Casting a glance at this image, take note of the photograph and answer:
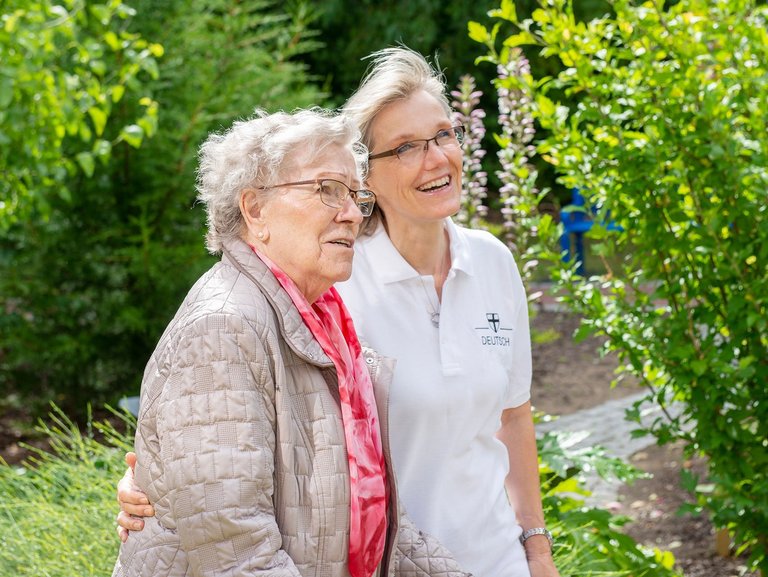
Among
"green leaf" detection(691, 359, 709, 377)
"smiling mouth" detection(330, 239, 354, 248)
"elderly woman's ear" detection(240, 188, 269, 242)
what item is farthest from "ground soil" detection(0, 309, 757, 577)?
"elderly woman's ear" detection(240, 188, 269, 242)

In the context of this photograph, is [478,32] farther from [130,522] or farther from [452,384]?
[130,522]

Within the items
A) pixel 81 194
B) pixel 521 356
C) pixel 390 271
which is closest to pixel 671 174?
pixel 521 356

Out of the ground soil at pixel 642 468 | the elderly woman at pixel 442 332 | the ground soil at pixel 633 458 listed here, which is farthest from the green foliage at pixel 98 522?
the elderly woman at pixel 442 332

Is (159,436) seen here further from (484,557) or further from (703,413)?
(703,413)

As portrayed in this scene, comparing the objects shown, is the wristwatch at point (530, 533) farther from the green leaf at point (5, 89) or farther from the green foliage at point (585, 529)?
the green leaf at point (5, 89)

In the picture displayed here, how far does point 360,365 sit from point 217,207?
18.3 inches

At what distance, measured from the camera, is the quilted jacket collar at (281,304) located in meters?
1.98

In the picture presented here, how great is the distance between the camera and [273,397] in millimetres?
1920

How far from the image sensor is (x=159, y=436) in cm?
188

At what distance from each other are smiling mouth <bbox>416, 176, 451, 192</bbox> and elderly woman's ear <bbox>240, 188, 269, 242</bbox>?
689 mm

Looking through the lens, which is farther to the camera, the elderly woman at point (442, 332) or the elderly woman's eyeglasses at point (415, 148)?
the elderly woman's eyeglasses at point (415, 148)

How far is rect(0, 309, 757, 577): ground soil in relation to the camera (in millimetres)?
5031

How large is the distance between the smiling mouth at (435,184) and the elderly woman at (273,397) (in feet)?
1.34

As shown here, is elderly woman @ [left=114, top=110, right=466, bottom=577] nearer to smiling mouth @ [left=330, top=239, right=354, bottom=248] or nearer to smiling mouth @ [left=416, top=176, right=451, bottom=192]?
smiling mouth @ [left=330, top=239, right=354, bottom=248]
